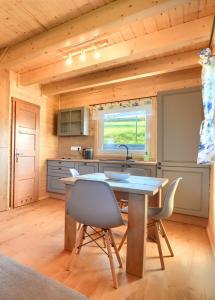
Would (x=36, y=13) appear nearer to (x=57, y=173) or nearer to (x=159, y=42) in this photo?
(x=159, y=42)

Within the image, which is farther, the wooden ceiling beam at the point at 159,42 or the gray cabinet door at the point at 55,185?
the gray cabinet door at the point at 55,185

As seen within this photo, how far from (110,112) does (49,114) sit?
151 centimetres

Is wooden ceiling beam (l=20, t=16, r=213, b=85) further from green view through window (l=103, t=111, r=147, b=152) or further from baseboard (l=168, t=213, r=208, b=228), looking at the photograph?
baseboard (l=168, t=213, r=208, b=228)

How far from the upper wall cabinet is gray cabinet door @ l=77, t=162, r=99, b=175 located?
80cm

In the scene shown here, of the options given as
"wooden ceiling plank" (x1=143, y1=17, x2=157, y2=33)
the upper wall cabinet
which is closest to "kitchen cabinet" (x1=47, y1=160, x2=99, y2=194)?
the upper wall cabinet

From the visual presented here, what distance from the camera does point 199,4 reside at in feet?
6.59

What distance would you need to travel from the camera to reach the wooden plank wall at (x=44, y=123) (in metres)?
3.99

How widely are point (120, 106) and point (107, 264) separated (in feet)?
10.0

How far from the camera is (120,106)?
4078 mm

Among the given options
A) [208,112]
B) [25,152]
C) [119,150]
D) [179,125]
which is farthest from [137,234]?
[25,152]

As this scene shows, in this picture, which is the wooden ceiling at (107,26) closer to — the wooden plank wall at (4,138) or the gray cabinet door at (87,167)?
the wooden plank wall at (4,138)

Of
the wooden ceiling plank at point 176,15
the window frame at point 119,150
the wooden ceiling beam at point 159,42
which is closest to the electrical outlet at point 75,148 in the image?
the window frame at point 119,150

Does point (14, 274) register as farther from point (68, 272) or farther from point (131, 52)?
point (131, 52)

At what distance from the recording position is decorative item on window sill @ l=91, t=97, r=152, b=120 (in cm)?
380
